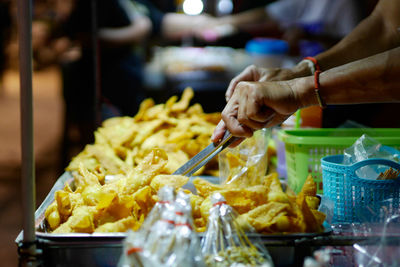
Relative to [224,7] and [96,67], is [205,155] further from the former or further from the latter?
[224,7]

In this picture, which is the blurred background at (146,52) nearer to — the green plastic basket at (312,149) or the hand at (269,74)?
the hand at (269,74)

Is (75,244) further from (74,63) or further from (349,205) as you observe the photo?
(74,63)

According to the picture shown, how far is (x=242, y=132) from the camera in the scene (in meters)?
1.42

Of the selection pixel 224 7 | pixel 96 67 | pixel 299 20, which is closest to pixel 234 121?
pixel 96 67

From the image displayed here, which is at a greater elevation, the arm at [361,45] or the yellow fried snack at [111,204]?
the arm at [361,45]

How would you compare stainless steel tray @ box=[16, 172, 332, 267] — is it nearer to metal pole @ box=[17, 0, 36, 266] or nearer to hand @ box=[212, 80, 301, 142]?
metal pole @ box=[17, 0, 36, 266]

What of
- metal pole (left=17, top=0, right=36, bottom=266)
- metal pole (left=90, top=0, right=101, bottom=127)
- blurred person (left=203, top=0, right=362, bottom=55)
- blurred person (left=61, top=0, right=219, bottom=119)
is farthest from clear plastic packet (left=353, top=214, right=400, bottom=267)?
blurred person (left=203, top=0, right=362, bottom=55)

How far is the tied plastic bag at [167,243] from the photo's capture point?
85 cm

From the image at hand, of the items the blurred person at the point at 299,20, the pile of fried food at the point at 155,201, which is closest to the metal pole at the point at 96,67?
the pile of fried food at the point at 155,201

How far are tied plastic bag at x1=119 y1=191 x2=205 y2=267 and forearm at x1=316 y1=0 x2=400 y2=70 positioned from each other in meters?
1.21

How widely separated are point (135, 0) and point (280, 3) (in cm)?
212

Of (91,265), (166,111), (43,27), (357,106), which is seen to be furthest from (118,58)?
(91,265)

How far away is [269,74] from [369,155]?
0.58m

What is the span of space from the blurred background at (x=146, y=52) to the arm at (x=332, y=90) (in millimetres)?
1218
